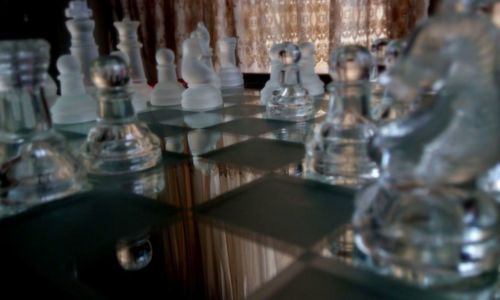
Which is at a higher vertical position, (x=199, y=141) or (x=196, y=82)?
(x=196, y=82)

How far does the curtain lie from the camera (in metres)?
2.78

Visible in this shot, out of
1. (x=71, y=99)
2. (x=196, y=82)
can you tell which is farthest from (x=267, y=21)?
(x=71, y=99)

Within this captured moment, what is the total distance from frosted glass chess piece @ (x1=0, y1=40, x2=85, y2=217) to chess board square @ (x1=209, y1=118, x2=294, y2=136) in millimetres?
471

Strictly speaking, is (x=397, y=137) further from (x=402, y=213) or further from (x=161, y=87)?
(x=161, y=87)

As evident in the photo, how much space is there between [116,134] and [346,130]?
45cm

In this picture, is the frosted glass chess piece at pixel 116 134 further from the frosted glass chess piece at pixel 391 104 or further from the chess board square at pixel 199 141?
the frosted glass chess piece at pixel 391 104

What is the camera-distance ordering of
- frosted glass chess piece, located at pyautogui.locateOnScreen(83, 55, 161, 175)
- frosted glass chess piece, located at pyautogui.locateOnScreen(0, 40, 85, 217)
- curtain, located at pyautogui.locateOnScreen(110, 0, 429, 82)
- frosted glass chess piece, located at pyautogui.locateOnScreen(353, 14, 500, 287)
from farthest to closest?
1. curtain, located at pyautogui.locateOnScreen(110, 0, 429, 82)
2. frosted glass chess piece, located at pyautogui.locateOnScreen(83, 55, 161, 175)
3. frosted glass chess piece, located at pyautogui.locateOnScreen(0, 40, 85, 217)
4. frosted glass chess piece, located at pyautogui.locateOnScreen(353, 14, 500, 287)

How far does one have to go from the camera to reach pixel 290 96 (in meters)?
1.29

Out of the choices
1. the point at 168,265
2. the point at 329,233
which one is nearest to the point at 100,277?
the point at 168,265

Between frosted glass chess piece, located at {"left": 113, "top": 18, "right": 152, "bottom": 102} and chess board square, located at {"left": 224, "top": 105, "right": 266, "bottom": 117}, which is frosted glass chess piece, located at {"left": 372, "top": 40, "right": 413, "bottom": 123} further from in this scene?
frosted glass chess piece, located at {"left": 113, "top": 18, "right": 152, "bottom": 102}

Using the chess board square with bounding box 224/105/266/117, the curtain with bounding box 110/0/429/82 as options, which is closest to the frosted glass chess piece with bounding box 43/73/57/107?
the chess board square with bounding box 224/105/266/117

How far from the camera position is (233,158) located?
3.01 ft

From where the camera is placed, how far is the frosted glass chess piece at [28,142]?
704mm

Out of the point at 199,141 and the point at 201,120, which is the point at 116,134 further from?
the point at 201,120
